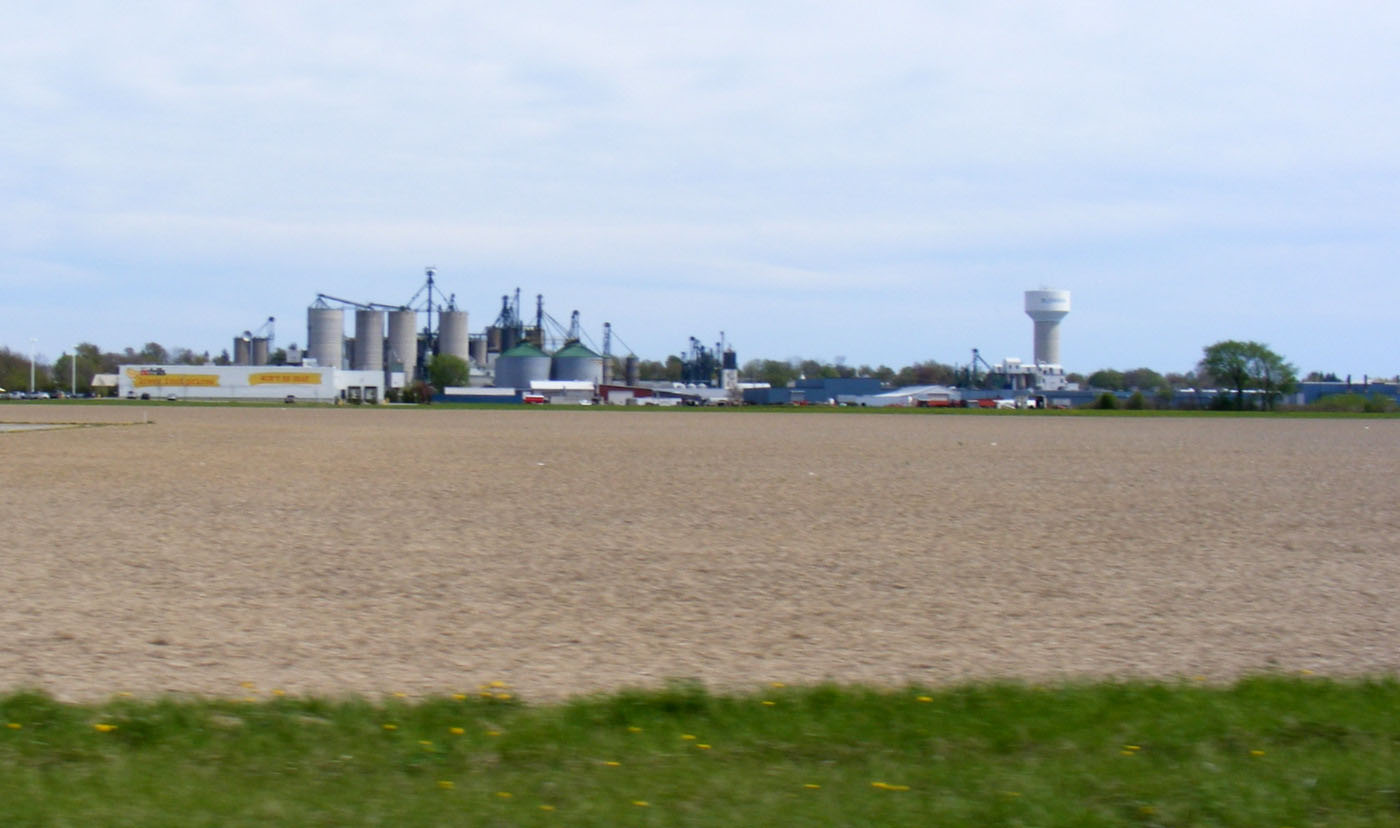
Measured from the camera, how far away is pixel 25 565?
51.3ft

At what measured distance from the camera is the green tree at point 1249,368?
142075mm

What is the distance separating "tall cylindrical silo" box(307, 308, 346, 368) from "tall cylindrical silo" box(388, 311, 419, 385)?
24.0ft

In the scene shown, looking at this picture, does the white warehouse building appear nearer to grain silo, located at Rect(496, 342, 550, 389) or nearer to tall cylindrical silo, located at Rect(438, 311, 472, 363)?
grain silo, located at Rect(496, 342, 550, 389)

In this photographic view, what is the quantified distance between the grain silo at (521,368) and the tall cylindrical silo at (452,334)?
9.19 m

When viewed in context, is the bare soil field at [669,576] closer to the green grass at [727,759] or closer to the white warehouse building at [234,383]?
the green grass at [727,759]

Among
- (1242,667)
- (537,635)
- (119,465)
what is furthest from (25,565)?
(119,465)

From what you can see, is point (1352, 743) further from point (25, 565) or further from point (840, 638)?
point (25, 565)

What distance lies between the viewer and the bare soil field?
1048 centimetres

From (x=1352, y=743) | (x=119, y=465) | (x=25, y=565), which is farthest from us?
(x=119, y=465)

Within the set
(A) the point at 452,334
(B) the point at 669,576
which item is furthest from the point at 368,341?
(B) the point at 669,576

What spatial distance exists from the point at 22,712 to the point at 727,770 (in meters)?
4.46

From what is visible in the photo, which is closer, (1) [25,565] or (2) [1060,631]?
(2) [1060,631]

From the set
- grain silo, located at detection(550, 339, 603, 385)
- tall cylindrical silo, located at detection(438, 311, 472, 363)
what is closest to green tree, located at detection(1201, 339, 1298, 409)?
grain silo, located at detection(550, 339, 603, 385)

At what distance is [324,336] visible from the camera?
601 ft
